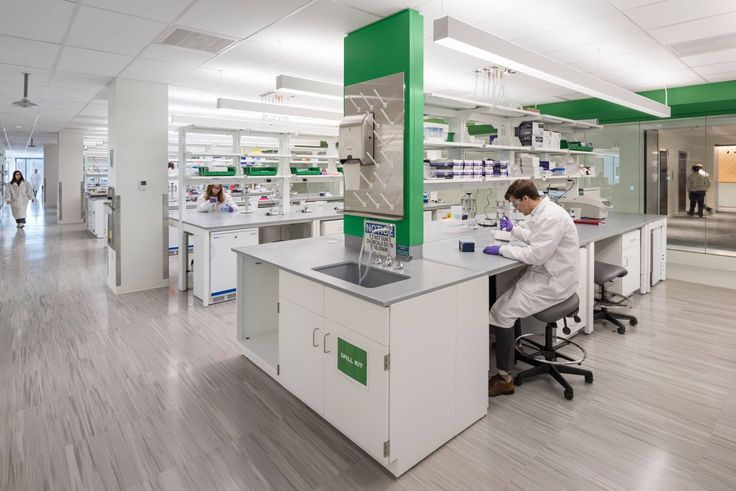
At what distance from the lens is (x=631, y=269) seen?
4.71 m

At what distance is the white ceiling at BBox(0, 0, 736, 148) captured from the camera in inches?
120

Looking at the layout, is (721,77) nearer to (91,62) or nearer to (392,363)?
(392,363)

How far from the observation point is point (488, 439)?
2.27 metres

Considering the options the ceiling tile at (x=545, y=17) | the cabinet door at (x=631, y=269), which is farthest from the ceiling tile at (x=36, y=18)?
the cabinet door at (x=631, y=269)

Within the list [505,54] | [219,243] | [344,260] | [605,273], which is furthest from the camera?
[219,243]

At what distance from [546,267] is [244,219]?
11.6 ft

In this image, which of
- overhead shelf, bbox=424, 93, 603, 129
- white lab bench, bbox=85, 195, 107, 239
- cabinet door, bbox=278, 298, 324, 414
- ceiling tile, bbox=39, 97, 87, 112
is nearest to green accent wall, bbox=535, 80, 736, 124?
overhead shelf, bbox=424, 93, 603, 129

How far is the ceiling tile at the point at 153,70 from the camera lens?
14.5 feet

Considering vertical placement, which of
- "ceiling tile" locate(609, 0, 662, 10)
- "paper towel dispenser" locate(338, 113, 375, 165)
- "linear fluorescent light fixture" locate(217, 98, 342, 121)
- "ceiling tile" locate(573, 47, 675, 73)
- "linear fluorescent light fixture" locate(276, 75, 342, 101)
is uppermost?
"ceiling tile" locate(573, 47, 675, 73)

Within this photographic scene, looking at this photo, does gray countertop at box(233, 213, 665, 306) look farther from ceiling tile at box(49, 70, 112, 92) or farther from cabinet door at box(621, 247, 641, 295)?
ceiling tile at box(49, 70, 112, 92)

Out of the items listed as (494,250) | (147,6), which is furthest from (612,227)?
(147,6)

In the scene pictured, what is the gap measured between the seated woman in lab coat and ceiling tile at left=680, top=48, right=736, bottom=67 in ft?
18.3

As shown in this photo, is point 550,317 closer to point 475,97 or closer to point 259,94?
point 475,97

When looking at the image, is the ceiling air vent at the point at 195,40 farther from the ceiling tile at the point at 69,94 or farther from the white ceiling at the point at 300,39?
the ceiling tile at the point at 69,94
